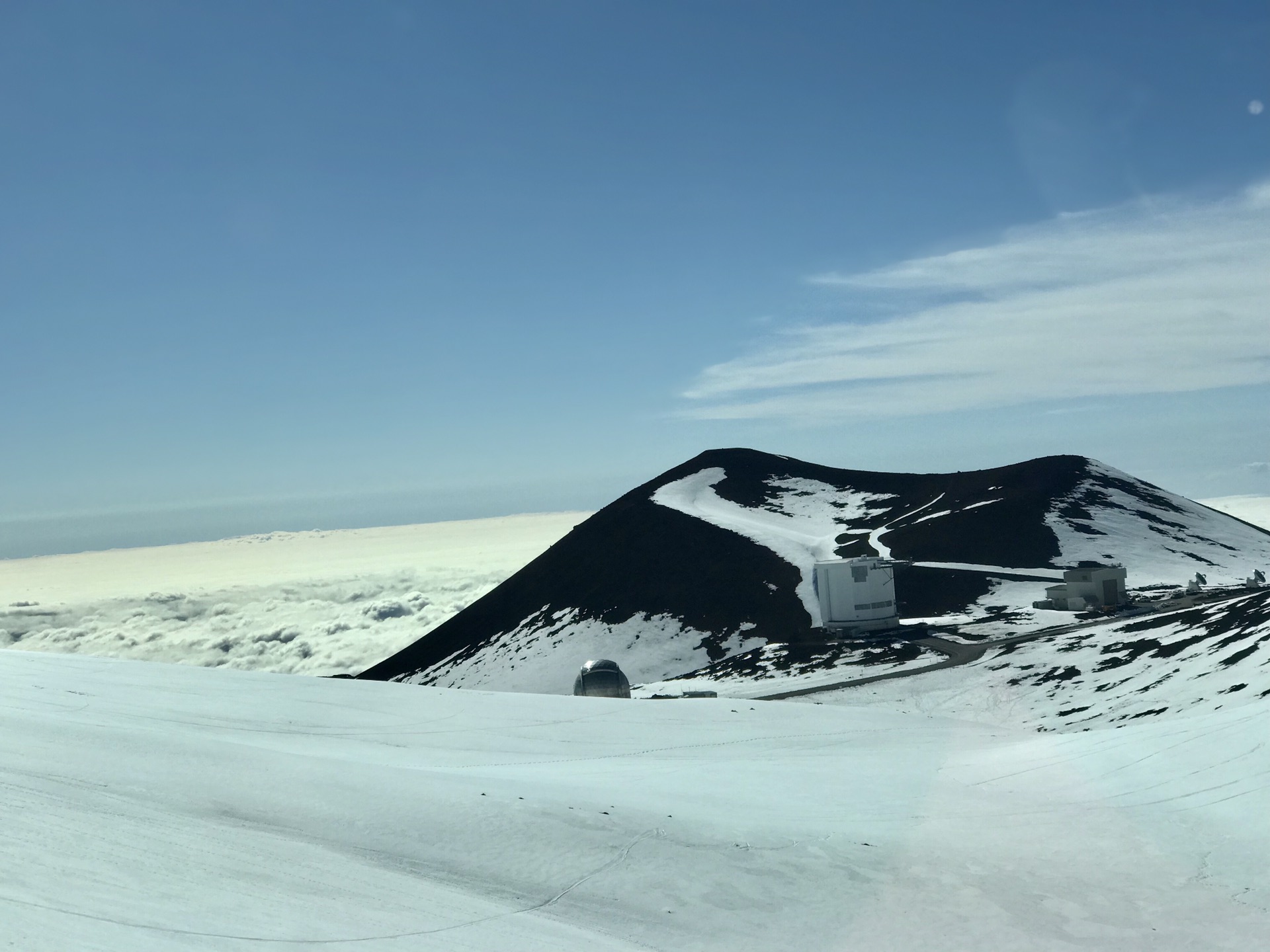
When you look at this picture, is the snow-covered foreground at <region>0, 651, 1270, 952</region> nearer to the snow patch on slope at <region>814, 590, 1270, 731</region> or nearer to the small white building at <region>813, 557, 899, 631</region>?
the snow patch on slope at <region>814, 590, 1270, 731</region>

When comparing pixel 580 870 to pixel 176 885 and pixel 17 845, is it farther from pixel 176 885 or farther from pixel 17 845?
pixel 17 845

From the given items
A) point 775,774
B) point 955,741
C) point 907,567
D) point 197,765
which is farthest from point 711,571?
point 197,765

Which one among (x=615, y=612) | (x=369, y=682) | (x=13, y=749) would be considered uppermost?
(x=13, y=749)

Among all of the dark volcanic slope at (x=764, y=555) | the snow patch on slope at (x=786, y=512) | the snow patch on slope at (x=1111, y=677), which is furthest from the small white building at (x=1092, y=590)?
the snow patch on slope at (x=786, y=512)

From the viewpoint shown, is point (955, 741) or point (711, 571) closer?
point (955, 741)

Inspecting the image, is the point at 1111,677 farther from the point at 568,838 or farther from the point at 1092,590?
the point at 568,838

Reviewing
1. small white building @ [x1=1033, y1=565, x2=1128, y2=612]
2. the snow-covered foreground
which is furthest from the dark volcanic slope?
the snow-covered foreground

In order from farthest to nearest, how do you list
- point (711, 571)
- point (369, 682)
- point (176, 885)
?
point (711, 571)
point (369, 682)
point (176, 885)

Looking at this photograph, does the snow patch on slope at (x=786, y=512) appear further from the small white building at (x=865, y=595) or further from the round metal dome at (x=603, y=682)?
the round metal dome at (x=603, y=682)
